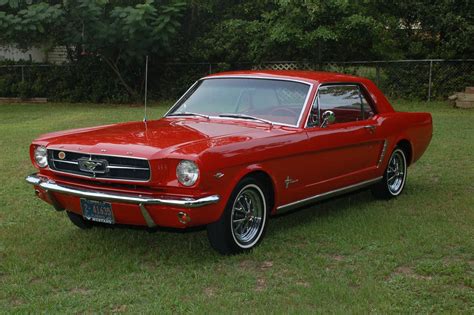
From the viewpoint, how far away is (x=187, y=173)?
14.6ft

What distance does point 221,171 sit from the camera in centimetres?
457

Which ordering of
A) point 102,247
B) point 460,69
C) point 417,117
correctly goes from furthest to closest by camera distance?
point 460,69
point 417,117
point 102,247

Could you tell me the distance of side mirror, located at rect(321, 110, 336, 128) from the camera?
5.70 meters

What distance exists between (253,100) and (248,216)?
1378mm

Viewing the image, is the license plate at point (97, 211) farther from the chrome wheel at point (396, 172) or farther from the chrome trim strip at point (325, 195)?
the chrome wheel at point (396, 172)

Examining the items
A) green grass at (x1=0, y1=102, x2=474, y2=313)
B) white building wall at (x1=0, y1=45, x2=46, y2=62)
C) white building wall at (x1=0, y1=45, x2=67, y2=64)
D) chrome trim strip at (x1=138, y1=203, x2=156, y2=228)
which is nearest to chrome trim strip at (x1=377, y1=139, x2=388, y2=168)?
green grass at (x1=0, y1=102, x2=474, y2=313)

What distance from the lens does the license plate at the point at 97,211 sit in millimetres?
4688

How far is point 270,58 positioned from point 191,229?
16894 mm

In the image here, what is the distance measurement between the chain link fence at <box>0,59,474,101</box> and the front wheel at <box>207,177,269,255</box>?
15.4 meters

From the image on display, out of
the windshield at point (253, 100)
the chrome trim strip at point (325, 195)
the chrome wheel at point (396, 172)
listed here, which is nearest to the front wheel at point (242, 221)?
the chrome trim strip at point (325, 195)

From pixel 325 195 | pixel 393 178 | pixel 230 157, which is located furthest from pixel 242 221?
pixel 393 178

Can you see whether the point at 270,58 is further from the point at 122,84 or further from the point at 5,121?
the point at 5,121

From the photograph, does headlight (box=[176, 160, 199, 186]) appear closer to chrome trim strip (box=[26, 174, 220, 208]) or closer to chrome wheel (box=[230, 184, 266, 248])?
chrome trim strip (box=[26, 174, 220, 208])

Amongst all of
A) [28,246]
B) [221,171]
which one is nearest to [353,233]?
[221,171]
